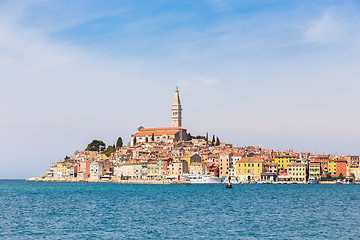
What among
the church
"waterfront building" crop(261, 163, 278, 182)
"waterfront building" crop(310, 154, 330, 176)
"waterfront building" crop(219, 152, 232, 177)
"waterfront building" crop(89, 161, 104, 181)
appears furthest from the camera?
the church

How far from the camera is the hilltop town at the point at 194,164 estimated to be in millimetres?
117938

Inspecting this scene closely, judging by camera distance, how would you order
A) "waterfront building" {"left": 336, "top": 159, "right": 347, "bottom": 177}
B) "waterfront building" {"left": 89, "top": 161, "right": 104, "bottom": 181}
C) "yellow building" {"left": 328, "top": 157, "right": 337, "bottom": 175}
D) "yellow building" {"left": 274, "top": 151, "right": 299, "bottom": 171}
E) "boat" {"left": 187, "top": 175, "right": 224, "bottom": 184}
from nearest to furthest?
"boat" {"left": 187, "top": 175, "right": 224, "bottom": 184}
"waterfront building" {"left": 336, "top": 159, "right": 347, "bottom": 177}
"yellow building" {"left": 328, "top": 157, "right": 337, "bottom": 175}
"yellow building" {"left": 274, "top": 151, "right": 299, "bottom": 171}
"waterfront building" {"left": 89, "top": 161, "right": 104, "bottom": 181}

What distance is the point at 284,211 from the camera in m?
38.9

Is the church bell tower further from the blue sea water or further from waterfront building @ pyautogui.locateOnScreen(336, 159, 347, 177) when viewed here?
the blue sea water

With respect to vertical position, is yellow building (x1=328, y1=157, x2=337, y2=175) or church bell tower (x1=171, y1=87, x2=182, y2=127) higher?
church bell tower (x1=171, y1=87, x2=182, y2=127)

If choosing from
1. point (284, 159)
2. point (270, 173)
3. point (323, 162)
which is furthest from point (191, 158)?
point (323, 162)

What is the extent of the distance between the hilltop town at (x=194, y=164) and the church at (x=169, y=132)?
1.31 ft

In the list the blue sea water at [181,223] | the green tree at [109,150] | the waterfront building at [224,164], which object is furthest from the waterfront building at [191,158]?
the blue sea water at [181,223]

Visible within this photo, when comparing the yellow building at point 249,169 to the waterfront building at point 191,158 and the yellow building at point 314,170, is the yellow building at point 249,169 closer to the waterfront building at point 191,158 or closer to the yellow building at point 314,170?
the yellow building at point 314,170

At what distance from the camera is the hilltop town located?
118m

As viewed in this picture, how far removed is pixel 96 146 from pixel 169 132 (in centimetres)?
2738

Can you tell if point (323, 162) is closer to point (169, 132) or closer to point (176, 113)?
point (169, 132)

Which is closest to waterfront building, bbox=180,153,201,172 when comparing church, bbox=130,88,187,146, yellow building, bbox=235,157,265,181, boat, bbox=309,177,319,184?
yellow building, bbox=235,157,265,181

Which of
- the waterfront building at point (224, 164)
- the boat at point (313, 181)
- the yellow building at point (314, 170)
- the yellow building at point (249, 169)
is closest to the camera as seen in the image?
the boat at point (313, 181)
